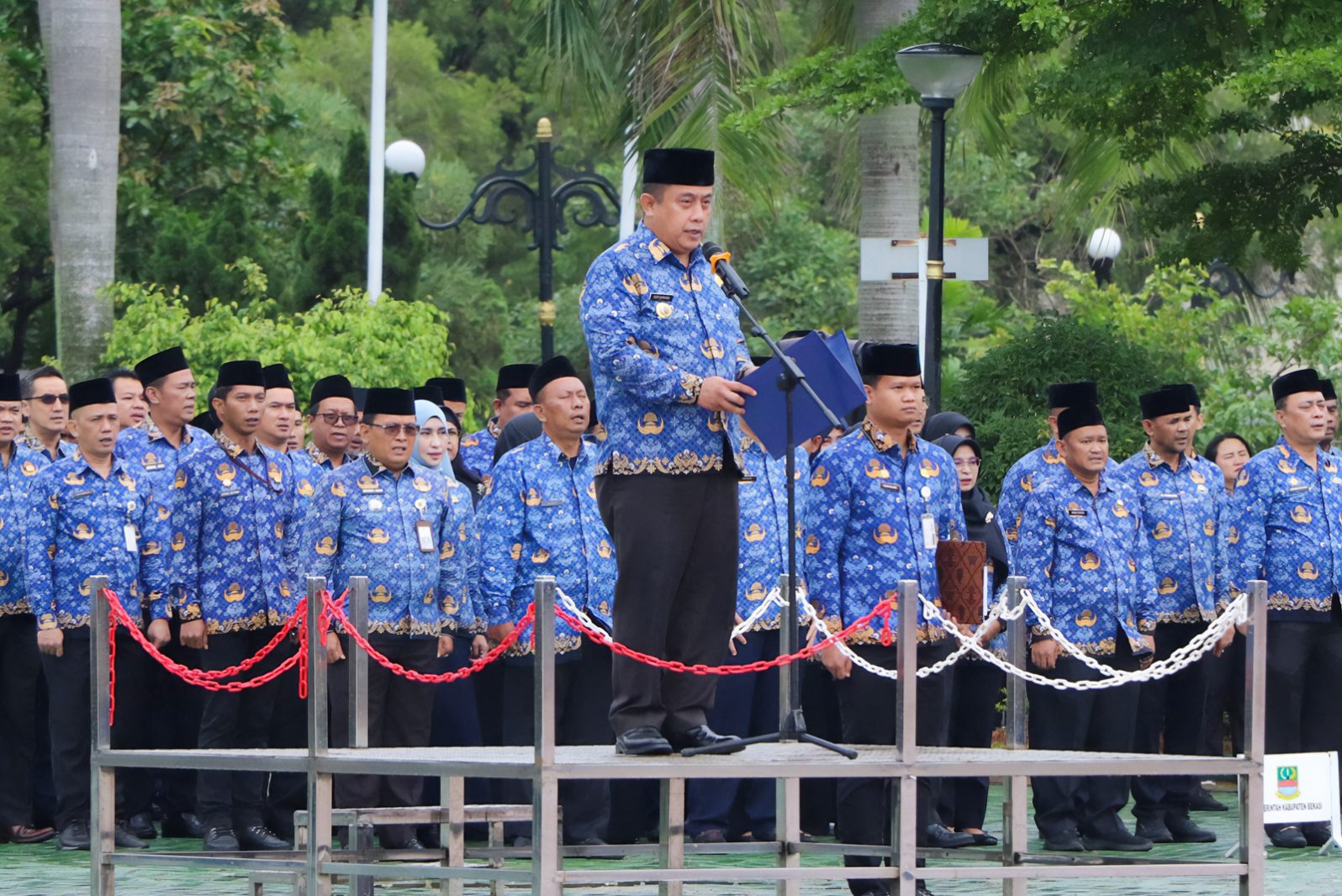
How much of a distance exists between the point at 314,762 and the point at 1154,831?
5271 millimetres

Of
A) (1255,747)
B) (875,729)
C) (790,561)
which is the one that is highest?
(790,561)

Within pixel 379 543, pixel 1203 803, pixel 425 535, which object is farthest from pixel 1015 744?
pixel 1203 803

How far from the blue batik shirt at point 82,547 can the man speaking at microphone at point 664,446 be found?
431 cm

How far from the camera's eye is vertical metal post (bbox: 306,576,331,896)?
909 cm

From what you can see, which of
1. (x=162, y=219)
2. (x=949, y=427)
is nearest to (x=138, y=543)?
(x=949, y=427)

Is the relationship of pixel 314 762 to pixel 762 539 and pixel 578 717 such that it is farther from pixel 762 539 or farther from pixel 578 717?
pixel 762 539

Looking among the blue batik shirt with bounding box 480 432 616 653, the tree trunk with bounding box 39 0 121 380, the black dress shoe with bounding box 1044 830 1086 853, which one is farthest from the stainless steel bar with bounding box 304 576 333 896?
the tree trunk with bounding box 39 0 121 380

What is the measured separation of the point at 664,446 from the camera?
27.5ft

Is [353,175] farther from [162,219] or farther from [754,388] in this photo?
[754,388]

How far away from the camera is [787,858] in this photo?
9.48 meters

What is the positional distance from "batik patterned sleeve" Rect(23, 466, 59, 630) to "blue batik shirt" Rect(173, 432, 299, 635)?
2.14 ft

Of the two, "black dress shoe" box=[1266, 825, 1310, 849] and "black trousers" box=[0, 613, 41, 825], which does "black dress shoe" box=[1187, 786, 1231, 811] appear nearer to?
"black dress shoe" box=[1266, 825, 1310, 849]

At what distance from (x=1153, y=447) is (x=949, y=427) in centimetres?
116

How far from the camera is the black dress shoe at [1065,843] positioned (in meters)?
12.0
